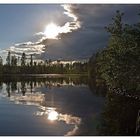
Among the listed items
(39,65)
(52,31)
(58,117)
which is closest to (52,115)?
(58,117)

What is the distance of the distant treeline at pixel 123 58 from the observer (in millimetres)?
6879

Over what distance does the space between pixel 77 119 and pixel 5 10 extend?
1.94m

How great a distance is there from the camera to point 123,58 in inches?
298

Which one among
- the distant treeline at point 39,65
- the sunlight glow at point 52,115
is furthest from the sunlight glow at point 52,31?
the sunlight glow at point 52,115

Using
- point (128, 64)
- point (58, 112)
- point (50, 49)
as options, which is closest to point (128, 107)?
point (128, 64)

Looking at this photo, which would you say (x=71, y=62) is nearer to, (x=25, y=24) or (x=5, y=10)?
(x=25, y=24)

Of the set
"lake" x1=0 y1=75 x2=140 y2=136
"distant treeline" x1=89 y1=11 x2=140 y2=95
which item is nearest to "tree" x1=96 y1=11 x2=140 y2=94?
"distant treeline" x1=89 y1=11 x2=140 y2=95

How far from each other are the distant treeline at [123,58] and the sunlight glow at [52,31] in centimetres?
103

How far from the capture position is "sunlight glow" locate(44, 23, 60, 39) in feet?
18.2

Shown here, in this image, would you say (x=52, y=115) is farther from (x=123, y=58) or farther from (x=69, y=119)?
(x=123, y=58)

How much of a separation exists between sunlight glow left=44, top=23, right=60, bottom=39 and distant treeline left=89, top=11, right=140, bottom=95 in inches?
40.7

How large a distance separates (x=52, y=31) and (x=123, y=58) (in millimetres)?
2316

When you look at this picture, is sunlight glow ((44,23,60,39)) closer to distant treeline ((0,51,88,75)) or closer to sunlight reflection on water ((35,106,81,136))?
distant treeline ((0,51,88,75))

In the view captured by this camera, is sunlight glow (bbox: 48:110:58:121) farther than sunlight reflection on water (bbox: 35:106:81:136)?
Yes
